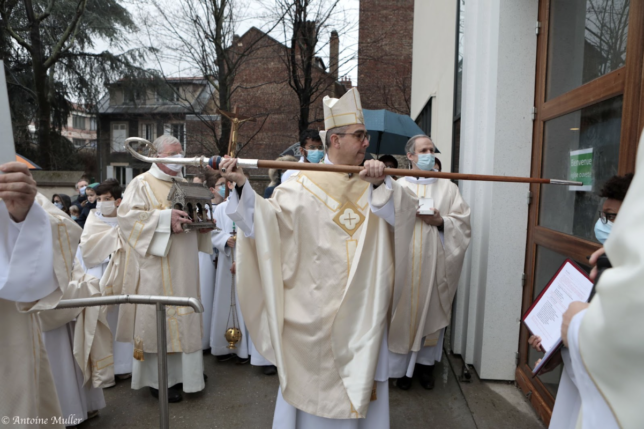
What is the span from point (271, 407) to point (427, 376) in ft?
4.80

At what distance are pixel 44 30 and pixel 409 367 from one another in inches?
779

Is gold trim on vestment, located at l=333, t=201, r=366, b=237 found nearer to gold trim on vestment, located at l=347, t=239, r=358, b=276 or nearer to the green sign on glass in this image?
gold trim on vestment, located at l=347, t=239, r=358, b=276

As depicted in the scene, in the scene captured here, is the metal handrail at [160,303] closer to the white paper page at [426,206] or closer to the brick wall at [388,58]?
the white paper page at [426,206]

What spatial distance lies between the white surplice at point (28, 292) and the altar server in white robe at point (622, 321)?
2065mm

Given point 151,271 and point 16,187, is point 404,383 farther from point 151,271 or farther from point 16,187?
point 16,187

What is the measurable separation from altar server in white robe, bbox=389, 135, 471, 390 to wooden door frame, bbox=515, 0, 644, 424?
60 centimetres

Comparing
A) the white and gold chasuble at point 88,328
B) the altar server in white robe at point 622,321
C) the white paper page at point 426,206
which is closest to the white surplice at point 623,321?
the altar server in white robe at point 622,321

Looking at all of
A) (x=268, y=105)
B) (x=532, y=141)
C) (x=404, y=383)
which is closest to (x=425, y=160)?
(x=532, y=141)

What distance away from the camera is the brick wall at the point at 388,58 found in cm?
2194

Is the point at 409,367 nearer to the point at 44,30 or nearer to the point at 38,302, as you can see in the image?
the point at 38,302

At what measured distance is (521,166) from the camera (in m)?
4.06

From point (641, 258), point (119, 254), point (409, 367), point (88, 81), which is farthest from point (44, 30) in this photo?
point (641, 258)

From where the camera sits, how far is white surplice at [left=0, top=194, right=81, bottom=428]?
6.67 feet

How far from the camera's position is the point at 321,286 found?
2938 millimetres
